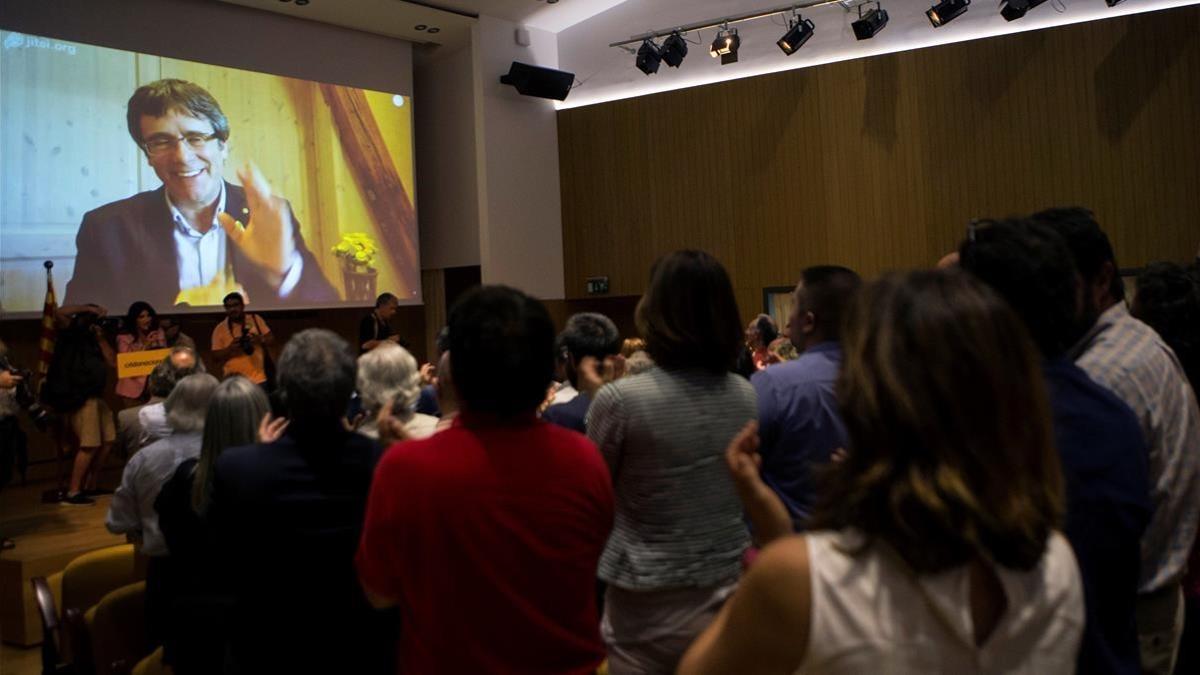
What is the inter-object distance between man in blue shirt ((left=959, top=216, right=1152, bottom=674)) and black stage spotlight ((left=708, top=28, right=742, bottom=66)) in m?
7.51

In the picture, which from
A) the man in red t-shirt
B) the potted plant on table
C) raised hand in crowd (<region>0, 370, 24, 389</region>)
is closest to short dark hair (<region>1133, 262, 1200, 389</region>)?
the man in red t-shirt

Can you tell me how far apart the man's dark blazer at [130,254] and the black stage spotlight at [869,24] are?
5.69 metres

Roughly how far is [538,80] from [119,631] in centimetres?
763

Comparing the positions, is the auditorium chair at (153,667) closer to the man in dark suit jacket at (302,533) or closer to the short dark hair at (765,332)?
the man in dark suit jacket at (302,533)

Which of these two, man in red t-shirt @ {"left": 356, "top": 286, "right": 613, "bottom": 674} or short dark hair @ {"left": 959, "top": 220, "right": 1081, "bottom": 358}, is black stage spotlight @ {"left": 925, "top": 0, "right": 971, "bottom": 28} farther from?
man in red t-shirt @ {"left": 356, "top": 286, "right": 613, "bottom": 674}

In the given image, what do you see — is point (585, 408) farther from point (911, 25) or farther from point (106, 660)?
point (911, 25)

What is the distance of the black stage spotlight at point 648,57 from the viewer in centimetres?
873

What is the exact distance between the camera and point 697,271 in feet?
5.94

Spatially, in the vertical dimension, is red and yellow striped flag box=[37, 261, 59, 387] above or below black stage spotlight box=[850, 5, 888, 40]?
below

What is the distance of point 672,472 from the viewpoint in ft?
5.77

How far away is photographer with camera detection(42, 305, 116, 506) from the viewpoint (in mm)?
6023

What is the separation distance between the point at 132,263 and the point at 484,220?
3362mm

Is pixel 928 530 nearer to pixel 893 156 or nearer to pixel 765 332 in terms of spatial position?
pixel 765 332

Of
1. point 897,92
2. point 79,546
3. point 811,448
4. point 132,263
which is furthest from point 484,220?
point 811,448
